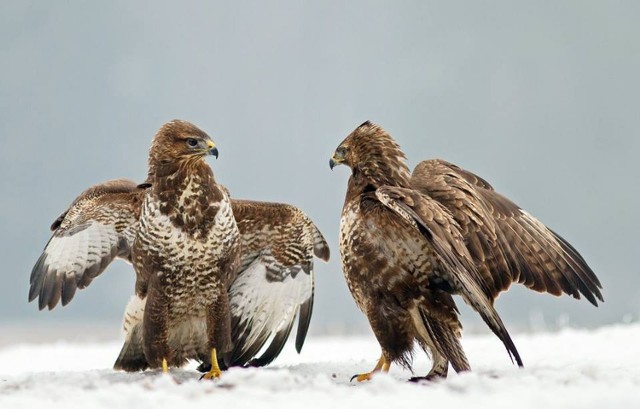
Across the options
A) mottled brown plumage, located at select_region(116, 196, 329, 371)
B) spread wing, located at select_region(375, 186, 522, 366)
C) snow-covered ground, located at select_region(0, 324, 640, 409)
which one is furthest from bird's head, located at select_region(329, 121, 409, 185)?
snow-covered ground, located at select_region(0, 324, 640, 409)

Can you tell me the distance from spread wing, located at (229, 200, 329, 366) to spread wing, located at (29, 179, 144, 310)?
1184 mm

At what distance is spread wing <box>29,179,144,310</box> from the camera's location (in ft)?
32.9

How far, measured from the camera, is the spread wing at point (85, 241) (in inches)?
394

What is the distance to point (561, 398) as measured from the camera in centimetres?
693

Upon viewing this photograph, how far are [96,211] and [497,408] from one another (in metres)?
4.96

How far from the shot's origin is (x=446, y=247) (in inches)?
304

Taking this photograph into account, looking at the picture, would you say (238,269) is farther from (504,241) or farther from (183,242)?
(504,241)

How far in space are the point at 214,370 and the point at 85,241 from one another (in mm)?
2108

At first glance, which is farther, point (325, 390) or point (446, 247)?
point (446, 247)

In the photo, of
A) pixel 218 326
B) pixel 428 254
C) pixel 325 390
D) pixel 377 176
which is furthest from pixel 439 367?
pixel 218 326

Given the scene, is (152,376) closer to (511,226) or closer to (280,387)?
(280,387)

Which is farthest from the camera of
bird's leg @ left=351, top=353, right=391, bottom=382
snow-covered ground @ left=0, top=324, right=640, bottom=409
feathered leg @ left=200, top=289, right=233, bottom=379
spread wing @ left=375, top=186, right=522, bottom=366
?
feathered leg @ left=200, top=289, right=233, bottom=379

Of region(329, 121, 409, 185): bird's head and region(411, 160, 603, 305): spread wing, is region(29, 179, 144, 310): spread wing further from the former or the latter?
region(411, 160, 603, 305): spread wing

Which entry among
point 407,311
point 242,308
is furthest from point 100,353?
point 407,311
